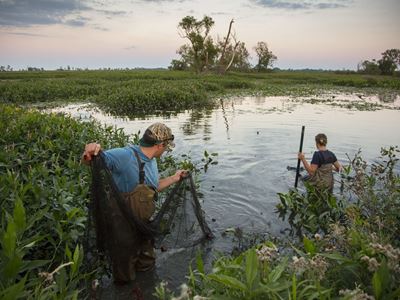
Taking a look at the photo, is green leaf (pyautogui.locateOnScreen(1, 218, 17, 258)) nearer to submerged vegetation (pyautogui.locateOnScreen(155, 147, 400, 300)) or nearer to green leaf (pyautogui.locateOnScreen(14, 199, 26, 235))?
green leaf (pyautogui.locateOnScreen(14, 199, 26, 235))

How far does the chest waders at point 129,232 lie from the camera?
397 cm

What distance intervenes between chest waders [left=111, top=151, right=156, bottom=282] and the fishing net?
0.10ft

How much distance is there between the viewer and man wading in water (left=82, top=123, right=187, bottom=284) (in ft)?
13.2

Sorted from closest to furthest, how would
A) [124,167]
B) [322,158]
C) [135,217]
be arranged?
[135,217] < [124,167] < [322,158]

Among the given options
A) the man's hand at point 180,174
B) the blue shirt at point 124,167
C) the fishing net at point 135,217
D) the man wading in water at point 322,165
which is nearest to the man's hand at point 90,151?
the fishing net at point 135,217

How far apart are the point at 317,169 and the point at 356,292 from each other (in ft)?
19.0

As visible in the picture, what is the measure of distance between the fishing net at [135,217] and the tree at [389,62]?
280 feet

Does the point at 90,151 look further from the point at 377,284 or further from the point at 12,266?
the point at 377,284

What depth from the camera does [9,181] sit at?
12.7ft

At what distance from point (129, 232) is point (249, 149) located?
28.3ft

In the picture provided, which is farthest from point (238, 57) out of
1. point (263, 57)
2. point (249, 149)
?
point (249, 149)

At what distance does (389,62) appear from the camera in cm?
7700

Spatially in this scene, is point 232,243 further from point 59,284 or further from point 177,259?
point 59,284

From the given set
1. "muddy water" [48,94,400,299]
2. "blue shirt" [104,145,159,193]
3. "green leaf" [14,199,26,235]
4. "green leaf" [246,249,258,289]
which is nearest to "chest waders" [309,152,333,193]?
"muddy water" [48,94,400,299]
